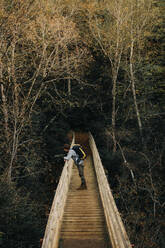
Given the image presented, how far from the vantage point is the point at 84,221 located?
7391 millimetres

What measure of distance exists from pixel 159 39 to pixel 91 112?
941 cm

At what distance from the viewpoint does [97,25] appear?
62.5 feet

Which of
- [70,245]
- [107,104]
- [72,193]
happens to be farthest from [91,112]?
[70,245]

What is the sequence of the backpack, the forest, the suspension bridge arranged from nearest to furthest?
the suspension bridge, the backpack, the forest

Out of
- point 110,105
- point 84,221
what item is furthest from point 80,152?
point 110,105

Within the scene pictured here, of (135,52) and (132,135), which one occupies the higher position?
(135,52)

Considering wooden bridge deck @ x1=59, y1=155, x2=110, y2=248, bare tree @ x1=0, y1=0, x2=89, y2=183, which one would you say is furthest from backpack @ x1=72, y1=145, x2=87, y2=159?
bare tree @ x1=0, y1=0, x2=89, y2=183

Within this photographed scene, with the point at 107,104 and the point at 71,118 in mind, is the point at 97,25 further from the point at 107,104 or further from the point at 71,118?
the point at 71,118

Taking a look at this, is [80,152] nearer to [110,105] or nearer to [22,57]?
[22,57]

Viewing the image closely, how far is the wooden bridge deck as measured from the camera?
6.32 meters

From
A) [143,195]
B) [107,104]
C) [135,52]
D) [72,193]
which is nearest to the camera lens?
[72,193]

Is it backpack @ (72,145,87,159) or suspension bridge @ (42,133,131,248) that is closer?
suspension bridge @ (42,133,131,248)

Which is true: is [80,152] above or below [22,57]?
below

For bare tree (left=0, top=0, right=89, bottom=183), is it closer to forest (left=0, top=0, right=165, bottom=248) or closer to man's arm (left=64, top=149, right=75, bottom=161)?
forest (left=0, top=0, right=165, bottom=248)
